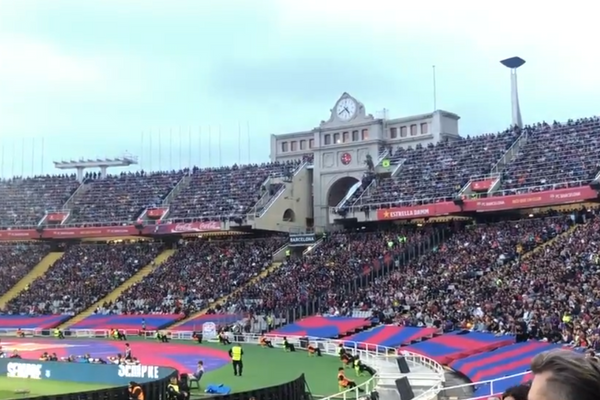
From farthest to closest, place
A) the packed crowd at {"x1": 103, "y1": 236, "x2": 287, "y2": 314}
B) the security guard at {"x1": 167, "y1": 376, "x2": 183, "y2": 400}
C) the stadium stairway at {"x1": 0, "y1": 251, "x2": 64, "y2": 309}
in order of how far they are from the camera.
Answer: the stadium stairway at {"x1": 0, "y1": 251, "x2": 64, "y2": 309}
the packed crowd at {"x1": 103, "y1": 236, "x2": 287, "y2": 314}
the security guard at {"x1": 167, "y1": 376, "x2": 183, "y2": 400}

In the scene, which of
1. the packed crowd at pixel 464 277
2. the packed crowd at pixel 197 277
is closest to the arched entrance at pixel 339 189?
the packed crowd at pixel 197 277

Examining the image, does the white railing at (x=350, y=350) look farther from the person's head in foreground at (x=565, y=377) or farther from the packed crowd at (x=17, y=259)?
the person's head in foreground at (x=565, y=377)

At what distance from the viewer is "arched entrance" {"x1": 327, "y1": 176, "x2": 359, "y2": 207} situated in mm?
61312

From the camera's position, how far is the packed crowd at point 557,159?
43438 millimetres

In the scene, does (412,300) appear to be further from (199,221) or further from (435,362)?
(199,221)

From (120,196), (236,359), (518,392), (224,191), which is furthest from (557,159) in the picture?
(518,392)

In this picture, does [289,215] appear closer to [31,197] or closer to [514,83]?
[514,83]

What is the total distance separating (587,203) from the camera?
44.3 metres

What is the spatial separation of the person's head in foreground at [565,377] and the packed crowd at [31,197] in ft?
228

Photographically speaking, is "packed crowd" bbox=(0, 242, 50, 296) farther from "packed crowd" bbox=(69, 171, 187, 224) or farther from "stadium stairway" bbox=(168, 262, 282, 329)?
"stadium stairway" bbox=(168, 262, 282, 329)

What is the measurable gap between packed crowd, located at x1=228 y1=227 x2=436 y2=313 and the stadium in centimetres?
15

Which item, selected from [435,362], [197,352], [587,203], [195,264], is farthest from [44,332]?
[587,203]

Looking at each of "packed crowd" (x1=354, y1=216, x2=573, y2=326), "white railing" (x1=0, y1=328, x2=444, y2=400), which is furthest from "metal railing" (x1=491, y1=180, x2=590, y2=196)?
"white railing" (x1=0, y1=328, x2=444, y2=400)

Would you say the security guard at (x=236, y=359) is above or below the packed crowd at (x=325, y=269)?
below
